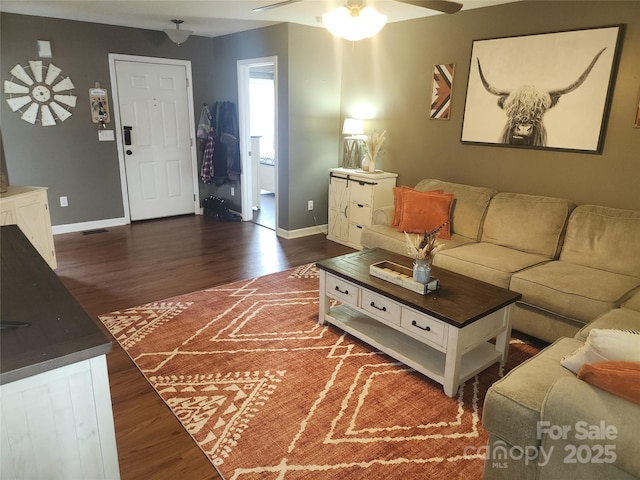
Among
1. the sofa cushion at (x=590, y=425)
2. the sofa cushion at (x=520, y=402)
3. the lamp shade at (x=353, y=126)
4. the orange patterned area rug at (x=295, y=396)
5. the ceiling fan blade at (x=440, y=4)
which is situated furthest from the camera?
A: the lamp shade at (x=353, y=126)

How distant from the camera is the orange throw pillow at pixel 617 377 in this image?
1435 millimetres

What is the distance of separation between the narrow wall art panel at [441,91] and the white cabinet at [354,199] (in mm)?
822

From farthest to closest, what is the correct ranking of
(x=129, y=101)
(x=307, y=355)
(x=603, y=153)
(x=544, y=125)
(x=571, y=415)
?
(x=129, y=101), (x=544, y=125), (x=603, y=153), (x=307, y=355), (x=571, y=415)

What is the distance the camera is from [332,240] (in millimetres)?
5391

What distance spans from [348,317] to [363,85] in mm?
3089

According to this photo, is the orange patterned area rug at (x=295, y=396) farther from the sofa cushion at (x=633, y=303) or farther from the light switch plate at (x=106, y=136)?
the light switch plate at (x=106, y=136)

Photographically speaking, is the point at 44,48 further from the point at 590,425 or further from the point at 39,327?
the point at 590,425

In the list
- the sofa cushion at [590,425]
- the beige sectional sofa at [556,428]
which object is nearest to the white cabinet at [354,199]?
the beige sectional sofa at [556,428]

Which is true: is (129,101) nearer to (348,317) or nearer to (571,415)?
(348,317)

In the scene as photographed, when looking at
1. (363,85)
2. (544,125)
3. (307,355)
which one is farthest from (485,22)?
(307,355)

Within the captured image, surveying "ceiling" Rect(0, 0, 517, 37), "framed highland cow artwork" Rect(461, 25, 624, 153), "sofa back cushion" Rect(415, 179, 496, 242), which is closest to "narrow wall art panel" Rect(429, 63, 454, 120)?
"framed highland cow artwork" Rect(461, 25, 624, 153)

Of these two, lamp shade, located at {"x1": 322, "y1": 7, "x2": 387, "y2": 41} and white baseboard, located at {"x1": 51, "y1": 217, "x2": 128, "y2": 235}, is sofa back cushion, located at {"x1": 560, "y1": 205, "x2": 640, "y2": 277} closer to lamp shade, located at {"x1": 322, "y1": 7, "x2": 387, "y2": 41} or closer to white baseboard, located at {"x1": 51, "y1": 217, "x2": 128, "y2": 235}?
lamp shade, located at {"x1": 322, "y1": 7, "x2": 387, "y2": 41}

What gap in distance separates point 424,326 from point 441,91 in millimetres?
2779

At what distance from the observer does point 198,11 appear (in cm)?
441
